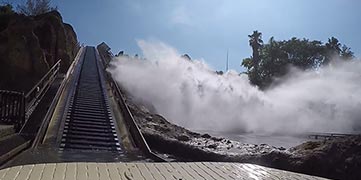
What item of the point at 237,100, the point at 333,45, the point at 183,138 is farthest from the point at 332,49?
the point at 183,138

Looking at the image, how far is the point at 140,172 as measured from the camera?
3842 mm

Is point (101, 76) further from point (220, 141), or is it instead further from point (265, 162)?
point (265, 162)

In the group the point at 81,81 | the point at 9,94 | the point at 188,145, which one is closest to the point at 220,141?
the point at 188,145

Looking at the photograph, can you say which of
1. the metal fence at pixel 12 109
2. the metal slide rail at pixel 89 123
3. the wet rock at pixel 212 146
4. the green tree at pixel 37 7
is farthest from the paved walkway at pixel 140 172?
the green tree at pixel 37 7

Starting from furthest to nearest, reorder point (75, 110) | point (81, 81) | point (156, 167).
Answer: point (81, 81) < point (75, 110) < point (156, 167)

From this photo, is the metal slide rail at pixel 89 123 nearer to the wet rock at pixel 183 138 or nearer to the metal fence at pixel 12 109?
the metal fence at pixel 12 109

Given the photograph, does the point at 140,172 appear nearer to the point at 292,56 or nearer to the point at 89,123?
the point at 89,123

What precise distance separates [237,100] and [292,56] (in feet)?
125

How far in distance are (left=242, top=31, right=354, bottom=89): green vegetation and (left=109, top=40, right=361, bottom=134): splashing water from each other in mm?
21957

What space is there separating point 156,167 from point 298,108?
92.0ft

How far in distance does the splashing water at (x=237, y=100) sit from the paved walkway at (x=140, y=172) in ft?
55.0

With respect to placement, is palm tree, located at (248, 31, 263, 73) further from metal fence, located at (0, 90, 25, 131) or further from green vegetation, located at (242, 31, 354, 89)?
metal fence, located at (0, 90, 25, 131)

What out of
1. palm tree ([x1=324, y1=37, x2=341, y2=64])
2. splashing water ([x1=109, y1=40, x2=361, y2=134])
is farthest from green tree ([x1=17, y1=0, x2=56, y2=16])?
palm tree ([x1=324, y1=37, x2=341, y2=64])

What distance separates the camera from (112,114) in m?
15.4
